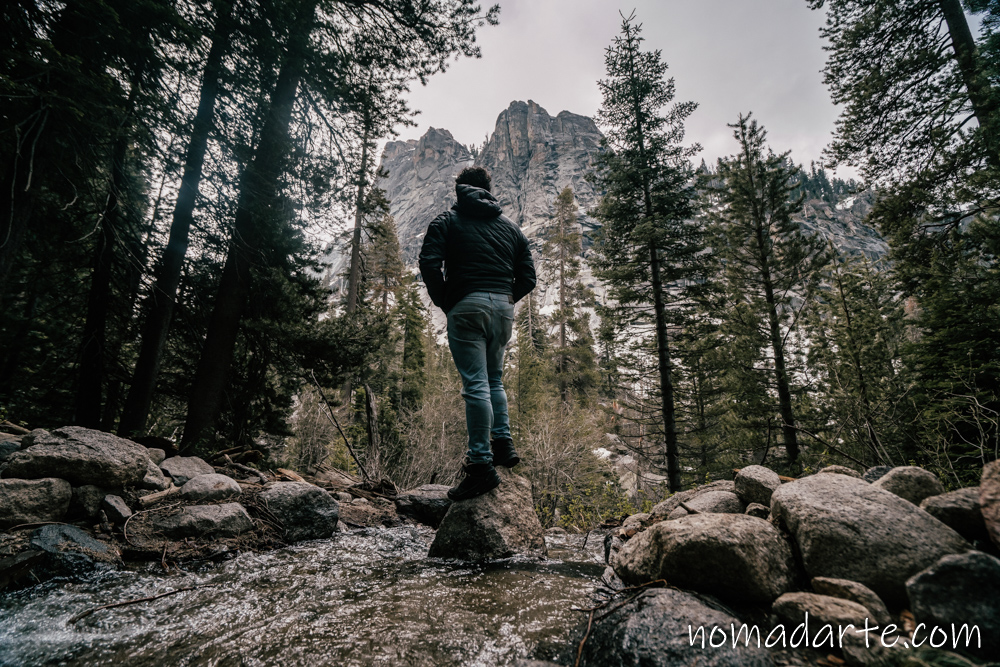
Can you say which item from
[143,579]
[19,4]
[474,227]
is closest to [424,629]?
[143,579]

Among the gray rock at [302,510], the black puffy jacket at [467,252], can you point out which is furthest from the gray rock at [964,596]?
the gray rock at [302,510]

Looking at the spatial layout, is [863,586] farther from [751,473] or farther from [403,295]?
[403,295]

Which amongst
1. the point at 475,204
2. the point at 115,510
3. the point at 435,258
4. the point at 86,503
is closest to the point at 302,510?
the point at 115,510

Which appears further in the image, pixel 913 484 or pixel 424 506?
pixel 424 506

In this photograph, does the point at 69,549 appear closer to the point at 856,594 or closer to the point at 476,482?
the point at 476,482

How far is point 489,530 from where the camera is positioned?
2.84 m

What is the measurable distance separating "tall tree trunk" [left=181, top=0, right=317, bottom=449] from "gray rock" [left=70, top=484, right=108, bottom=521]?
3177mm

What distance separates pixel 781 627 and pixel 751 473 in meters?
1.53

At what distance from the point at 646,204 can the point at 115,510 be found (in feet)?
42.7

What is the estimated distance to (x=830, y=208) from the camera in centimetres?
10081

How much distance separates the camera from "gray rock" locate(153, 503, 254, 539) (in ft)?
8.60

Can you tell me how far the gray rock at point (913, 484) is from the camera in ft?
6.13

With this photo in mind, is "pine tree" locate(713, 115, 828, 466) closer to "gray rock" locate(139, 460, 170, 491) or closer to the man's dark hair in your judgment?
the man's dark hair

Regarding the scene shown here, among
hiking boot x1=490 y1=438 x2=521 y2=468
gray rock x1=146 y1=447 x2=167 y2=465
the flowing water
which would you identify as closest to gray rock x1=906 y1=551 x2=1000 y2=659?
the flowing water
